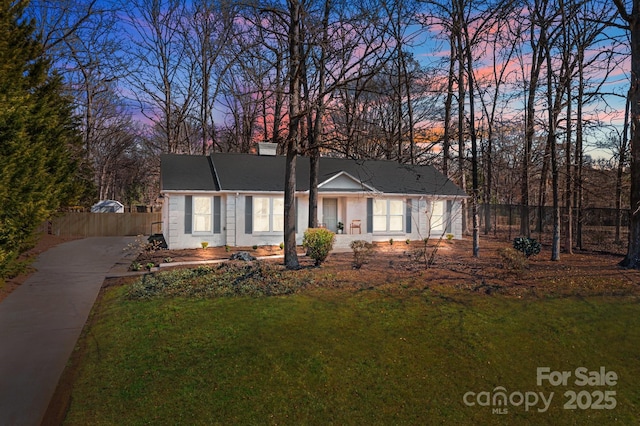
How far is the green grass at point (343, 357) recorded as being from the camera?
16.6ft

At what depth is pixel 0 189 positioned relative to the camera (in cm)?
844

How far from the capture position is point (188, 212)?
17.5 m

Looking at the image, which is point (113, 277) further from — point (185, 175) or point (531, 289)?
point (531, 289)

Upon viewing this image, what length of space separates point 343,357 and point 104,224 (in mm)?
26512

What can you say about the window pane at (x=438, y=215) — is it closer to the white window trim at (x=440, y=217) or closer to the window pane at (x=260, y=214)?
the white window trim at (x=440, y=217)

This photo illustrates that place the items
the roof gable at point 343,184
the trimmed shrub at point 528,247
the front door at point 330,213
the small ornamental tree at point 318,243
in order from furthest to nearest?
the front door at point 330,213
the roof gable at point 343,184
the trimmed shrub at point 528,247
the small ornamental tree at point 318,243

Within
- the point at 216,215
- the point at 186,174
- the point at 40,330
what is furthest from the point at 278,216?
the point at 40,330

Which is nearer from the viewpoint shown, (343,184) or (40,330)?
(40,330)

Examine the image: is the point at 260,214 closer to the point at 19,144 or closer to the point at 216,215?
the point at 216,215

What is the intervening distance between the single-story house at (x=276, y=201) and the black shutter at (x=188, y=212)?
0.04 m

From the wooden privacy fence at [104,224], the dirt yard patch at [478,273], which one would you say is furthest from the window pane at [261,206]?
the wooden privacy fence at [104,224]

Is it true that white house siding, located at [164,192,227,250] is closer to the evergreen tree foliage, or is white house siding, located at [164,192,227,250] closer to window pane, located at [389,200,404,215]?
the evergreen tree foliage

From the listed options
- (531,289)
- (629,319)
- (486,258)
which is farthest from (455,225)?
(629,319)

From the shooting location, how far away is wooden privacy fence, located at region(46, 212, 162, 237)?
87.0ft
